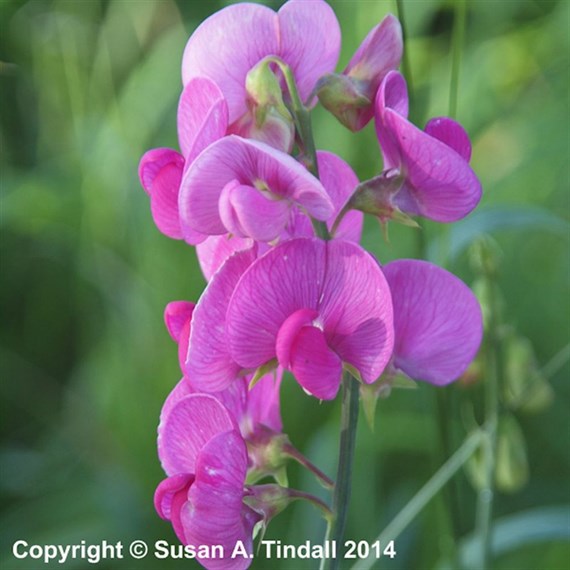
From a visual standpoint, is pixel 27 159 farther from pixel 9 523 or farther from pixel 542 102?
pixel 542 102

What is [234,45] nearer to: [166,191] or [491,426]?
[166,191]

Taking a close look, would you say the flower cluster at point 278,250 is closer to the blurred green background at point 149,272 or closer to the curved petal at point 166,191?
the curved petal at point 166,191

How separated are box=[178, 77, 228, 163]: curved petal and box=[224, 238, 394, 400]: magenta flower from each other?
0.26ft

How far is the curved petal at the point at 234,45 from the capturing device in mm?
656

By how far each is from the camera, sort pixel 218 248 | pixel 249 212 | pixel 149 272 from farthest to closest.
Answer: pixel 149 272, pixel 218 248, pixel 249 212

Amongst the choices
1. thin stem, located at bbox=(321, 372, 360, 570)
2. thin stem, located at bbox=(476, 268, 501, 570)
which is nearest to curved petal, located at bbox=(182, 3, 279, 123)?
thin stem, located at bbox=(321, 372, 360, 570)

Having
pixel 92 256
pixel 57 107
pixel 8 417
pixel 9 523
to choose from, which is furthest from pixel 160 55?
pixel 9 523

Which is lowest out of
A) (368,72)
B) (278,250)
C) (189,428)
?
(189,428)

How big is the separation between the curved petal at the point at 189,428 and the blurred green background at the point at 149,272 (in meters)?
0.50

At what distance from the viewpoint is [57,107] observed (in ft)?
6.64

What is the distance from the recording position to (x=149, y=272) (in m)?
1.64

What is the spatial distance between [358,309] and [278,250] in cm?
7

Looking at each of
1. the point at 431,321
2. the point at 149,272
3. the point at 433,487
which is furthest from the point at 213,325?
the point at 149,272

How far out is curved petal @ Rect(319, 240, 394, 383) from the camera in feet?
2.00
